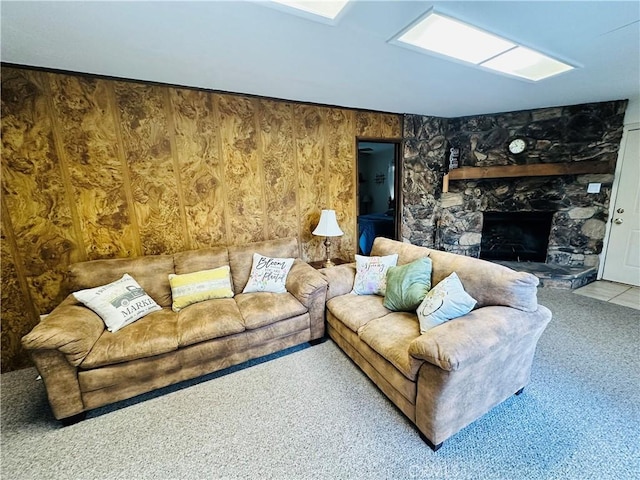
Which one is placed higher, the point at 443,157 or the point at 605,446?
the point at 443,157

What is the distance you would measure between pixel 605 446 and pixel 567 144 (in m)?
3.77

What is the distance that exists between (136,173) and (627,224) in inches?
236

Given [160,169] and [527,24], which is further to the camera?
[160,169]

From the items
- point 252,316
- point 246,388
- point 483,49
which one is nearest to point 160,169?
point 252,316

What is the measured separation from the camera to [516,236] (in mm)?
4168

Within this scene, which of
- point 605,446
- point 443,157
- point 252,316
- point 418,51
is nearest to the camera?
point 605,446

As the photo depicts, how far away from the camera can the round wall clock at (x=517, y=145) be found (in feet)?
12.3

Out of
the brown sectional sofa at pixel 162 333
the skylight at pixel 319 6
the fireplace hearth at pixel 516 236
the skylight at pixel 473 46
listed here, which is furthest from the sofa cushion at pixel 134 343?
the fireplace hearth at pixel 516 236

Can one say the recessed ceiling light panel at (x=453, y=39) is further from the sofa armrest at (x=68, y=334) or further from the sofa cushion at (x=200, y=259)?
the sofa armrest at (x=68, y=334)

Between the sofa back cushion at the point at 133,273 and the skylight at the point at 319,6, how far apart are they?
222cm

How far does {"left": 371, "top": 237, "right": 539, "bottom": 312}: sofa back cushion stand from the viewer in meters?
1.64

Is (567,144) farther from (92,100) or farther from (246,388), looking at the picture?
(92,100)

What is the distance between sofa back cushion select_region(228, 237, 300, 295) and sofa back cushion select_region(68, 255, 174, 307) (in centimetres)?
57

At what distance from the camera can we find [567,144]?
11.7ft
